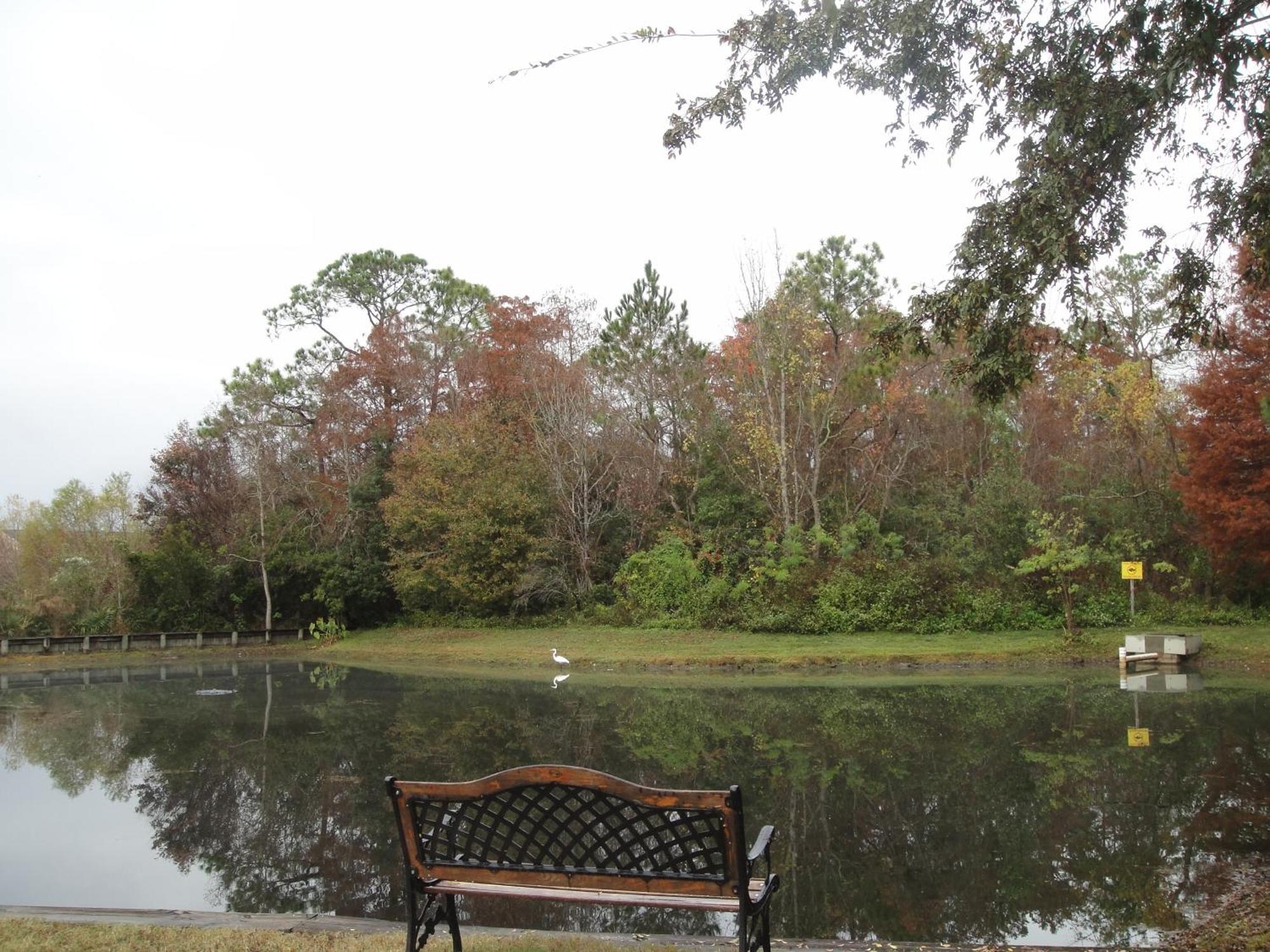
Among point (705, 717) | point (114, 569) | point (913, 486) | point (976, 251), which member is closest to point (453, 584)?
point (114, 569)

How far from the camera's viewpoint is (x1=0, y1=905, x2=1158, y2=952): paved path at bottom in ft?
14.6

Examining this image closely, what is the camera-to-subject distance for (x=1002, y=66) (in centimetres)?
666

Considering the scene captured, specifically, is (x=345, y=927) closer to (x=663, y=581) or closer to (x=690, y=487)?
(x=663, y=581)

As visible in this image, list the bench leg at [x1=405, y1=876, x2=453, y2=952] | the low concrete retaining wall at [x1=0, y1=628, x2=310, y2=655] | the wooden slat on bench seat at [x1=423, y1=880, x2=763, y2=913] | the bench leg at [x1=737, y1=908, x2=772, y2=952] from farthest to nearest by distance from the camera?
the low concrete retaining wall at [x1=0, y1=628, x2=310, y2=655] < the bench leg at [x1=405, y1=876, x2=453, y2=952] < the wooden slat on bench seat at [x1=423, y1=880, x2=763, y2=913] < the bench leg at [x1=737, y1=908, x2=772, y2=952]

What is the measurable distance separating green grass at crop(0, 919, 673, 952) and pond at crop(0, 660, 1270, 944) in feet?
3.05

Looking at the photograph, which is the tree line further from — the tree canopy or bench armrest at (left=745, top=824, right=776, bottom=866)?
bench armrest at (left=745, top=824, right=776, bottom=866)

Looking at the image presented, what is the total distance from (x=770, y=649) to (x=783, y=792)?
553 inches

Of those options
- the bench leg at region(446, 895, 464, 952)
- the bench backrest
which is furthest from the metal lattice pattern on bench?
the bench leg at region(446, 895, 464, 952)

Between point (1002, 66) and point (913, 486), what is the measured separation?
23.4m

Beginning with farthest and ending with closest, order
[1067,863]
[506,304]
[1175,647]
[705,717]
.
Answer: [506,304] → [1175,647] → [705,717] → [1067,863]

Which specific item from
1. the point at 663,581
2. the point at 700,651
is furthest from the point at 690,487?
the point at 700,651

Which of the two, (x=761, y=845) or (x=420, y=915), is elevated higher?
(x=761, y=845)

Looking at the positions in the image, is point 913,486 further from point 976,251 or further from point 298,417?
point 298,417

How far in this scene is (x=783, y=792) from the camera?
8.34m
